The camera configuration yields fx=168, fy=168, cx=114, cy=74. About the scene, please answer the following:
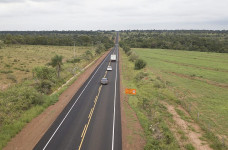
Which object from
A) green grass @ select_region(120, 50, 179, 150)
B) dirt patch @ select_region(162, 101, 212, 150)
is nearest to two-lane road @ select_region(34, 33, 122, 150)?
green grass @ select_region(120, 50, 179, 150)

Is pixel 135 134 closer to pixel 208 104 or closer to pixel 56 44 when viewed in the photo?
pixel 208 104

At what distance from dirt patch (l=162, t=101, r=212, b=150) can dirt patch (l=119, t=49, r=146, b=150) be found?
467 centimetres

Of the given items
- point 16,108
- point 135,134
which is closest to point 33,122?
point 16,108

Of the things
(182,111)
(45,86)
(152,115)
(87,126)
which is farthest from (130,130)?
(45,86)

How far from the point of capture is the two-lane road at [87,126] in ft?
49.8

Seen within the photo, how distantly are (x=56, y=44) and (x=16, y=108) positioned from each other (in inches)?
4795

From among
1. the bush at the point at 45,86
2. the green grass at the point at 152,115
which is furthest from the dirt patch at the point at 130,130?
the bush at the point at 45,86

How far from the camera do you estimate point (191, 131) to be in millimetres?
17938

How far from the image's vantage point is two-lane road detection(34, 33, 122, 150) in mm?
15164

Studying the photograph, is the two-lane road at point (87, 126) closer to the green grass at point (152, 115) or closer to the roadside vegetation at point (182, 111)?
the green grass at point (152, 115)

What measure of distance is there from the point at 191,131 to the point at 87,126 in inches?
439

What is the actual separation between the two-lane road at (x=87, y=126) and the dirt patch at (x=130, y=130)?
20.7 inches

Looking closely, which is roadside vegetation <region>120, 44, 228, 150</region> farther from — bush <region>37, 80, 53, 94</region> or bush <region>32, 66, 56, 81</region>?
bush <region>32, 66, 56, 81</region>

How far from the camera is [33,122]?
750 inches
